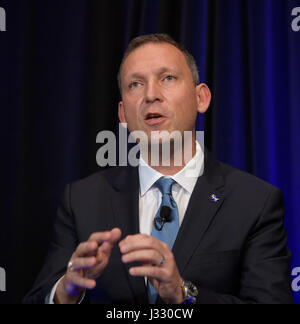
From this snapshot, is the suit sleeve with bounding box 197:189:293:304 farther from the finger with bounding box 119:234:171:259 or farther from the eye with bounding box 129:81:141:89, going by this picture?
the eye with bounding box 129:81:141:89

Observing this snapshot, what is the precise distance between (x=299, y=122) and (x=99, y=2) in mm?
1218

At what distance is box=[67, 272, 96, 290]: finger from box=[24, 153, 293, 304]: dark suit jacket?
25cm

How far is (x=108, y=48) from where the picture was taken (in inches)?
85.0

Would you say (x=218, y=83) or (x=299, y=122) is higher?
(x=218, y=83)

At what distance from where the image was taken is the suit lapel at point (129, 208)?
4.53 feet

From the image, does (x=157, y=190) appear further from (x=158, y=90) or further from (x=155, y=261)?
(x=155, y=261)

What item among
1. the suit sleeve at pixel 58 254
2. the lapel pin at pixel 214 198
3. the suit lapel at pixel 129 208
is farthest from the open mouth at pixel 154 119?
the suit sleeve at pixel 58 254

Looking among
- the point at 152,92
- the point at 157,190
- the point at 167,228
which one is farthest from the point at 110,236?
the point at 152,92

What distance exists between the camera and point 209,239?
1.43 m

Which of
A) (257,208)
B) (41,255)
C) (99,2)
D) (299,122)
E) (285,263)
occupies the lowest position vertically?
(41,255)

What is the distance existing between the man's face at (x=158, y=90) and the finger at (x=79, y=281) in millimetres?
639

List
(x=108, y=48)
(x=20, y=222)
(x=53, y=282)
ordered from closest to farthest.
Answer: (x=53, y=282) → (x=20, y=222) → (x=108, y=48)
